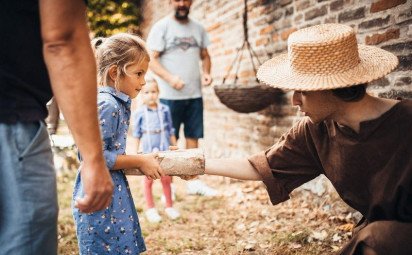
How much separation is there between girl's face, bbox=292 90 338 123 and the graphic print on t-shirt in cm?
294

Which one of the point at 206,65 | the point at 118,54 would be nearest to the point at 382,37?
the point at 118,54

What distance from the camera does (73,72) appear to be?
109 cm

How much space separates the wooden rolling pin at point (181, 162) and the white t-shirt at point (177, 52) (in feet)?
8.22

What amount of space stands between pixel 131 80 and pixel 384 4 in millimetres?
1959

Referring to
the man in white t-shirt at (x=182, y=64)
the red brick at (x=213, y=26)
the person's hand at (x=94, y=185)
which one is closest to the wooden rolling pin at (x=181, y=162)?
the person's hand at (x=94, y=185)

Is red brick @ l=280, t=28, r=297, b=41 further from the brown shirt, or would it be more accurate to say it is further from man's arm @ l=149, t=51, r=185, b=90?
the brown shirt

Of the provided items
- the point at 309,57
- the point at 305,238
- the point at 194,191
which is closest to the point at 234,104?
the point at 194,191

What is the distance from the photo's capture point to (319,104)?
1.85 m

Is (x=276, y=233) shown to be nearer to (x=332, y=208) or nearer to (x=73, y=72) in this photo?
(x=332, y=208)

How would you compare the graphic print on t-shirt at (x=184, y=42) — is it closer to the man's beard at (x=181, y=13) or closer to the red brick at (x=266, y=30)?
the man's beard at (x=181, y=13)

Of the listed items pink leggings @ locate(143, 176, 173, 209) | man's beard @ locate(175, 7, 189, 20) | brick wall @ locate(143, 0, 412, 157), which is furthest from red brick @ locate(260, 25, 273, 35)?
pink leggings @ locate(143, 176, 173, 209)

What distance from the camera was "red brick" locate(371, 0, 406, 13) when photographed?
8.92 ft

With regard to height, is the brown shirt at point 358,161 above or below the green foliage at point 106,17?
below

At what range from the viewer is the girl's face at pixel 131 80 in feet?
7.04
